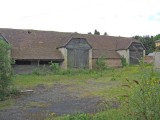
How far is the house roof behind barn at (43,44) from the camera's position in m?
41.5

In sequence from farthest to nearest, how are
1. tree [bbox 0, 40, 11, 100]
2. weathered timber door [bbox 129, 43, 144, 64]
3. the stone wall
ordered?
weathered timber door [bbox 129, 43, 144, 64], the stone wall, tree [bbox 0, 40, 11, 100]

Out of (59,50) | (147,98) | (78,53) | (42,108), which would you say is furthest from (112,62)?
(147,98)

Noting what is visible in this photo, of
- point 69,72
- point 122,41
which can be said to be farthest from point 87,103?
point 122,41

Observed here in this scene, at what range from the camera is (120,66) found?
5038 cm

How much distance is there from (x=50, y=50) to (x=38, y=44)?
1.89m

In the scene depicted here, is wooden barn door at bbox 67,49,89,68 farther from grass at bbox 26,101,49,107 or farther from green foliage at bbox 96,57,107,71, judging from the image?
grass at bbox 26,101,49,107

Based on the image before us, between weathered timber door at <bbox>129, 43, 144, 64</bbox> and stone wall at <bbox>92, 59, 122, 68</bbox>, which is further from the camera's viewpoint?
weathered timber door at <bbox>129, 43, 144, 64</bbox>

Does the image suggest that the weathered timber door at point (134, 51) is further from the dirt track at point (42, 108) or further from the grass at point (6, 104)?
the grass at point (6, 104)

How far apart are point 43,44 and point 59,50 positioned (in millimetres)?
2364

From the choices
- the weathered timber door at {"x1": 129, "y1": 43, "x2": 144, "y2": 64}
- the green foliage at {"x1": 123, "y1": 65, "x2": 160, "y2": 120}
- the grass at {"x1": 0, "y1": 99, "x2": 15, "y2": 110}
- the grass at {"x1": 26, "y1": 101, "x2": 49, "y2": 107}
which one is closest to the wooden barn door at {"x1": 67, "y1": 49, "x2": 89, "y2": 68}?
the weathered timber door at {"x1": 129, "y1": 43, "x2": 144, "y2": 64}

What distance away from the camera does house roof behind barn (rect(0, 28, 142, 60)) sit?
41.5m

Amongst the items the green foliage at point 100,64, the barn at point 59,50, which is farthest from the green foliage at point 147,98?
the green foliage at point 100,64

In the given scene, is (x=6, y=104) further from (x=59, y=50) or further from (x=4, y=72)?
(x=59, y=50)

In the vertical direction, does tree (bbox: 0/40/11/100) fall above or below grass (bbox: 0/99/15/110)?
above
